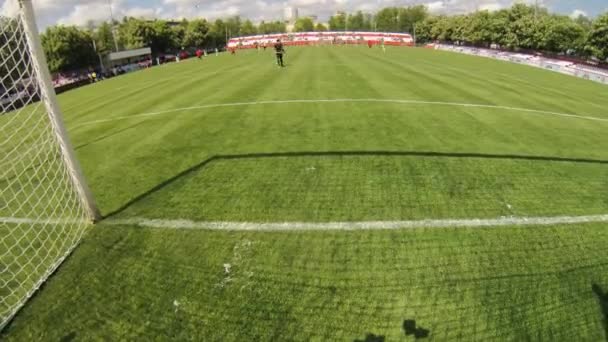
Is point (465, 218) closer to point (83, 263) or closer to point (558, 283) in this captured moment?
point (558, 283)

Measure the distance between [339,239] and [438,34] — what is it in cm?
11026

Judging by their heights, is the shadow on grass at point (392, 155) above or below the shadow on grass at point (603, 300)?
above

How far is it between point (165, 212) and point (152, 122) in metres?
7.03

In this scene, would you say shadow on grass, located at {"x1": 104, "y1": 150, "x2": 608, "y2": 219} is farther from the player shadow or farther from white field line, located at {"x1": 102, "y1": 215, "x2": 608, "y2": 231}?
the player shadow

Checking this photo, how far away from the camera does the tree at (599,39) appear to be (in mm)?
38344

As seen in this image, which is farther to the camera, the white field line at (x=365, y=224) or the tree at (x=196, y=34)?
the tree at (x=196, y=34)

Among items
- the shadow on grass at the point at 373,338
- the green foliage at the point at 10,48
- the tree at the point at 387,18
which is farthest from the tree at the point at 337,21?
the shadow on grass at the point at 373,338

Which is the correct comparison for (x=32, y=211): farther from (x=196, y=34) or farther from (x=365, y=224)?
(x=196, y=34)

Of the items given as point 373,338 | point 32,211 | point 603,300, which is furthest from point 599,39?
point 32,211

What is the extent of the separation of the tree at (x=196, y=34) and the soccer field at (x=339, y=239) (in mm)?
109802

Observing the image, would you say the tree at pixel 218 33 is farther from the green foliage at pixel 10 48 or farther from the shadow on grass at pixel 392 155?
the green foliage at pixel 10 48

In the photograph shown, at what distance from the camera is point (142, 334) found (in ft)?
11.3

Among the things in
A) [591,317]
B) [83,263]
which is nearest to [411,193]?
[591,317]

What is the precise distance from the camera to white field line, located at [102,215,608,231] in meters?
4.99
